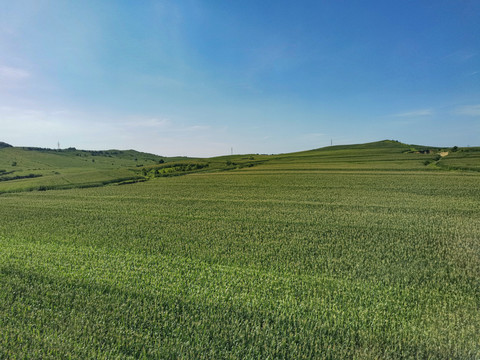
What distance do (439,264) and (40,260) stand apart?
16895 millimetres

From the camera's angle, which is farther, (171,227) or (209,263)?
(171,227)

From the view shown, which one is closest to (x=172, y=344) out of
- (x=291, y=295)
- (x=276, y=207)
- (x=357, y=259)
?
(x=291, y=295)

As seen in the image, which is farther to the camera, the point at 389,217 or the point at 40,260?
the point at 389,217

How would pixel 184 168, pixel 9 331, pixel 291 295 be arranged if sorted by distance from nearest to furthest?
pixel 9 331 → pixel 291 295 → pixel 184 168

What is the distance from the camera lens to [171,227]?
50.5 ft

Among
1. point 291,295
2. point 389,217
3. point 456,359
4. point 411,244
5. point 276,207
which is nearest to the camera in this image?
point 456,359

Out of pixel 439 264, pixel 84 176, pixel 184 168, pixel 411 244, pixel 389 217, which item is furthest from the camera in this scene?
pixel 184 168

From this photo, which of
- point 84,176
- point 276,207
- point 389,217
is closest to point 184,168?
point 84,176

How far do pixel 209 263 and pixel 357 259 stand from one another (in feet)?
21.2

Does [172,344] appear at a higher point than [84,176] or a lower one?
lower

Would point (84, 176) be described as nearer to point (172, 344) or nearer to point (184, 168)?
point (184, 168)

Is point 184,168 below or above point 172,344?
above

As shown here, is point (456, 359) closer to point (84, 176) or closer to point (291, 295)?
point (291, 295)

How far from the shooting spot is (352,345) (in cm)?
560
